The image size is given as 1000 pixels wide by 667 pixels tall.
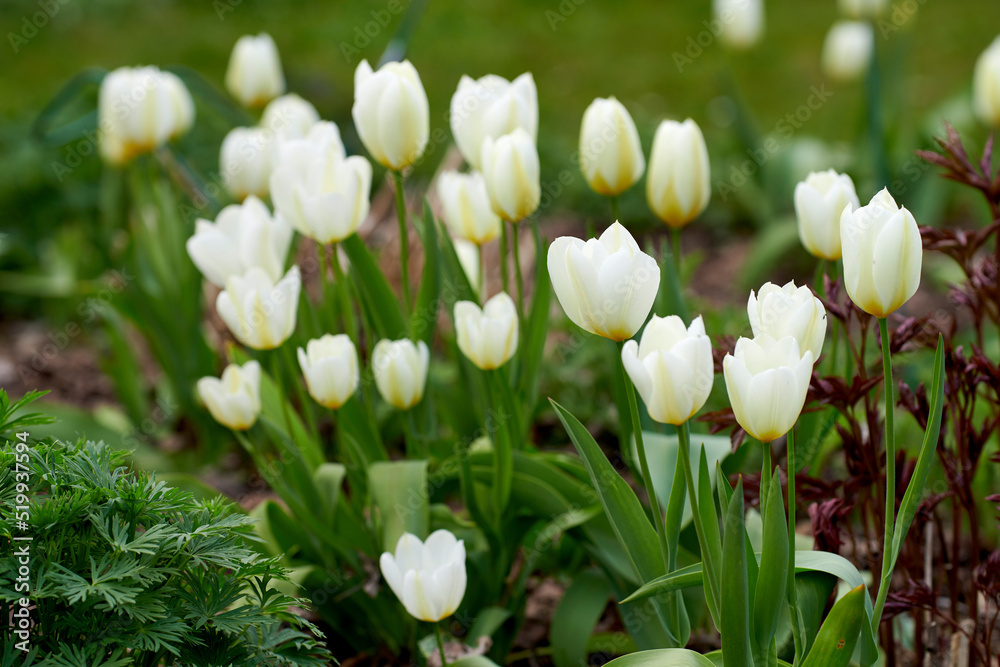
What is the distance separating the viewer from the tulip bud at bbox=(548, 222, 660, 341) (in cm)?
117

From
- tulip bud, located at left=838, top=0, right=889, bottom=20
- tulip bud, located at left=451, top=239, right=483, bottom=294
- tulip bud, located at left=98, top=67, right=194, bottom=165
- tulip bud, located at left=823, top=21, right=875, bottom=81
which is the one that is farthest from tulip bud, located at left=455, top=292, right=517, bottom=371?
tulip bud, located at left=823, top=21, right=875, bottom=81

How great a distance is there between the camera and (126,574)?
45.4 inches

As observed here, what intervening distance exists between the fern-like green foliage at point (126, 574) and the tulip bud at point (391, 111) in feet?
2.45

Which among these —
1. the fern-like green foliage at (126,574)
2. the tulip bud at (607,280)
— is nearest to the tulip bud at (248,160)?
the fern-like green foliage at (126,574)

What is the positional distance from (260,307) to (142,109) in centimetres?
129

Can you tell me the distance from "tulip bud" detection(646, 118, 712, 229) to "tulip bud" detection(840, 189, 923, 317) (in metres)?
0.71

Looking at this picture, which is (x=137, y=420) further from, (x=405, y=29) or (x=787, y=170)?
(x=787, y=170)

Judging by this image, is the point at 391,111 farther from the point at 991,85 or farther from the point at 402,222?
the point at 991,85

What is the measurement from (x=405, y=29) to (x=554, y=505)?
178 cm

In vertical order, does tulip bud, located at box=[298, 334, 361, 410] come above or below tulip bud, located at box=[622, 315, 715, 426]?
below

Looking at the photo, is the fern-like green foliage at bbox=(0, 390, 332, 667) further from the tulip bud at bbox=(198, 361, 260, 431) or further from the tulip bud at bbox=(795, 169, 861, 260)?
the tulip bud at bbox=(795, 169, 861, 260)

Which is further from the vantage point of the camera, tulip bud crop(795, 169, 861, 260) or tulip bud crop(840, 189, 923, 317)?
tulip bud crop(795, 169, 861, 260)

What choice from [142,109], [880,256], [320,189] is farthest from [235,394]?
[142,109]

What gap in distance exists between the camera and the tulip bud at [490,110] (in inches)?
70.6
